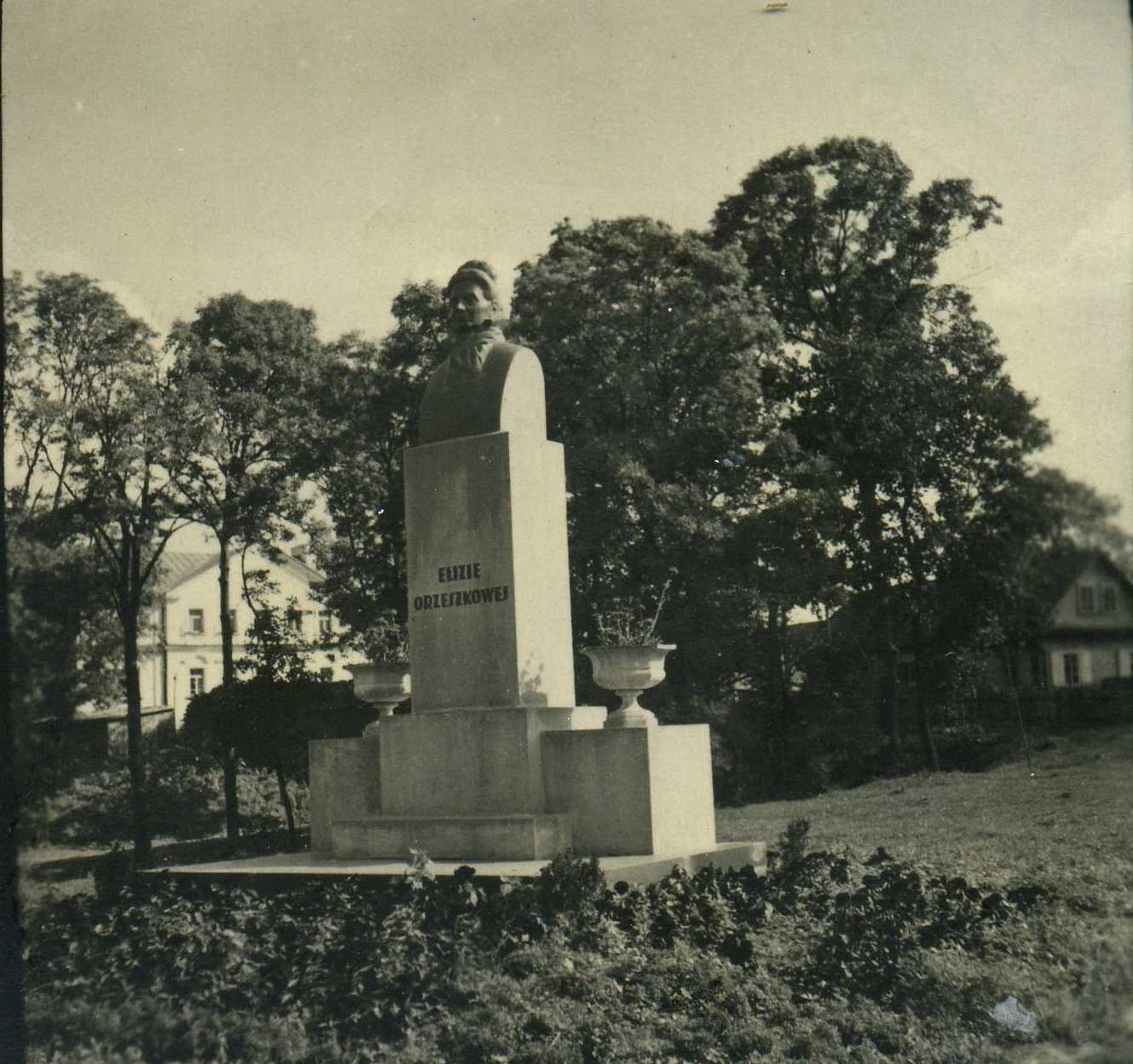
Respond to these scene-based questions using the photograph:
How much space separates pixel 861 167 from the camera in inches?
1137

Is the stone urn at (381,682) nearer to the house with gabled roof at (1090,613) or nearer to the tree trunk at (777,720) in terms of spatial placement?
the house with gabled roof at (1090,613)

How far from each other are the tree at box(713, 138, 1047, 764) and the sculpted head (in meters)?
16.7

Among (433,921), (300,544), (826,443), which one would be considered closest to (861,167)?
(826,443)

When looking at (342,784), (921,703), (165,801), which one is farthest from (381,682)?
(921,703)

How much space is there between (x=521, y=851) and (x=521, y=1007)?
9.34 ft

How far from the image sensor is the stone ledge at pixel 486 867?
8367mm

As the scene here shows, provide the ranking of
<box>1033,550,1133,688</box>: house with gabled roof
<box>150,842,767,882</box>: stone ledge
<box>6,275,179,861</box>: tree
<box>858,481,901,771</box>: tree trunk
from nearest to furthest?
1. <box>1033,550,1133,688</box>: house with gabled roof
2. <box>150,842,767,882</box>: stone ledge
3. <box>6,275,179,861</box>: tree
4. <box>858,481,901,771</box>: tree trunk

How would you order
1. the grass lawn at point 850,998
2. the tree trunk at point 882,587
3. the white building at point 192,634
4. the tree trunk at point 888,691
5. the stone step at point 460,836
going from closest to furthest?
1. the grass lawn at point 850,998
2. the stone step at point 460,836
3. the tree trunk at point 882,587
4. the tree trunk at point 888,691
5. the white building at point 192,634

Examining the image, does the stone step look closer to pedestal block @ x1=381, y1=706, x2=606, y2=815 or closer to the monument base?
the monument base

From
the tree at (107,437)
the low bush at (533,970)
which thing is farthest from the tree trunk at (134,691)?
the low bush at (533,970)

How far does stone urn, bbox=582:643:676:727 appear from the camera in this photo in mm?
9688

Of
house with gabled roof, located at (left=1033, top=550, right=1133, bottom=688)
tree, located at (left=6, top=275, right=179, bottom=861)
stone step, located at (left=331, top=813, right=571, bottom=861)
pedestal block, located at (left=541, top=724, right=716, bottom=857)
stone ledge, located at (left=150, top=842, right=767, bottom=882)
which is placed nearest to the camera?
house with gabled roof, located at (left=1033, top=550, right=1133, bottom=688)

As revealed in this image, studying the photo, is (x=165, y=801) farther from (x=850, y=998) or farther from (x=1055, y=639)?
(x=850, y=998)

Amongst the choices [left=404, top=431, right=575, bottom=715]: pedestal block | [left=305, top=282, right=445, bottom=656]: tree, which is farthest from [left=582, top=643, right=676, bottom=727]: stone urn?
[left=305, top=282, right=445, bottom=656]: tree
